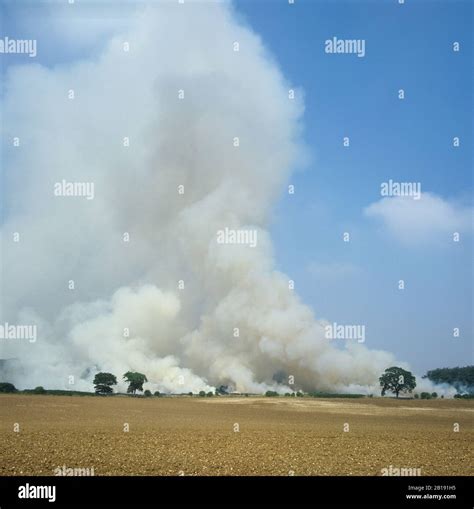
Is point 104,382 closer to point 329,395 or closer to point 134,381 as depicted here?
point 134,381

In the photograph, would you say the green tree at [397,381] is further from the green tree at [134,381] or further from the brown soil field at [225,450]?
the brown soil field at [225,450]

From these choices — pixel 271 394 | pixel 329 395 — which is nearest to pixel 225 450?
pixel 329 395

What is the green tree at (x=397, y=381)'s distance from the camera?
132000 mm

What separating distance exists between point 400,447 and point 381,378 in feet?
345

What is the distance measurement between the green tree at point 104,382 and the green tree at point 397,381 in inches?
2665

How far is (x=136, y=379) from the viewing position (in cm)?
13038

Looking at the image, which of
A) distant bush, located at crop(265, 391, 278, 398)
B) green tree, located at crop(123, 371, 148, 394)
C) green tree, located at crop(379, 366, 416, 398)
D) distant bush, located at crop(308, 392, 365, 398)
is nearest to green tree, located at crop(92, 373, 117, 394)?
green tree, located at crop(123, 371, 148, 394)

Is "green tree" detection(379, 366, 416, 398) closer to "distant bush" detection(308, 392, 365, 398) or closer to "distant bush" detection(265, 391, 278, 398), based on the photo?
"distant bush" detection(308, 392, 365, 398)

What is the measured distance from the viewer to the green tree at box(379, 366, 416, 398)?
132000mm

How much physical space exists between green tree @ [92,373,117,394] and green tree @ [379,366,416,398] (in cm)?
6768
